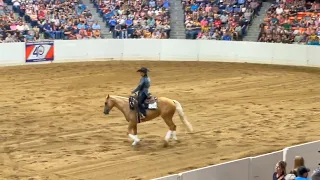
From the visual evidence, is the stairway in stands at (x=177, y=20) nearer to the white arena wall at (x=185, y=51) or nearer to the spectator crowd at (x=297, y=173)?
the white arena wall at (x=185, y=51)

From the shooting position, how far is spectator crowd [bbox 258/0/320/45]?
106 feet

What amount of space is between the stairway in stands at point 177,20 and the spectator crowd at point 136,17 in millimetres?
375

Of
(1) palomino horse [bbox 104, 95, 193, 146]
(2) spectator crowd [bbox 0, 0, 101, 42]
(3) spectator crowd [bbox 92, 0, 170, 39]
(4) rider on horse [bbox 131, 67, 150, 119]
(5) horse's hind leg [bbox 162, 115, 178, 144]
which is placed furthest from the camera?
(3) spectator crowd [bbox 92, 0, 170, 39]

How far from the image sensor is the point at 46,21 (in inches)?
1347

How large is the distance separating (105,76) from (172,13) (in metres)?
11.9

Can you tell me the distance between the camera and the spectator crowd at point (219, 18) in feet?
113

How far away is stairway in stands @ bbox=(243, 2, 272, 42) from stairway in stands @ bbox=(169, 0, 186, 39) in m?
3.86

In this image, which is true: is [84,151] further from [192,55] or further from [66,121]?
[192,55]

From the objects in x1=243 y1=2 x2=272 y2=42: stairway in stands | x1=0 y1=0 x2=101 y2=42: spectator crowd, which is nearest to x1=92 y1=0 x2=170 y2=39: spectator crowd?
x1=0 y1=0 x2=101 y2=42: spectator crowd

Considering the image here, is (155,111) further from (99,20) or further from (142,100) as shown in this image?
(99,20)

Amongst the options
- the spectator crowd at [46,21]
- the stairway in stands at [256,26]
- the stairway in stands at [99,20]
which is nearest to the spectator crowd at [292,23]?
the stairway in stands at [256,26]

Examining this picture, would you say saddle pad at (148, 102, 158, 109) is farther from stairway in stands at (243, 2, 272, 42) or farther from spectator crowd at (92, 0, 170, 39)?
spectator crowd at (92, 0, 170, 39)

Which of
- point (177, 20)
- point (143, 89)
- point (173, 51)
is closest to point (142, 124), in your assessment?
point (143, 89)

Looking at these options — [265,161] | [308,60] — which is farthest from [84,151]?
[308,60]
